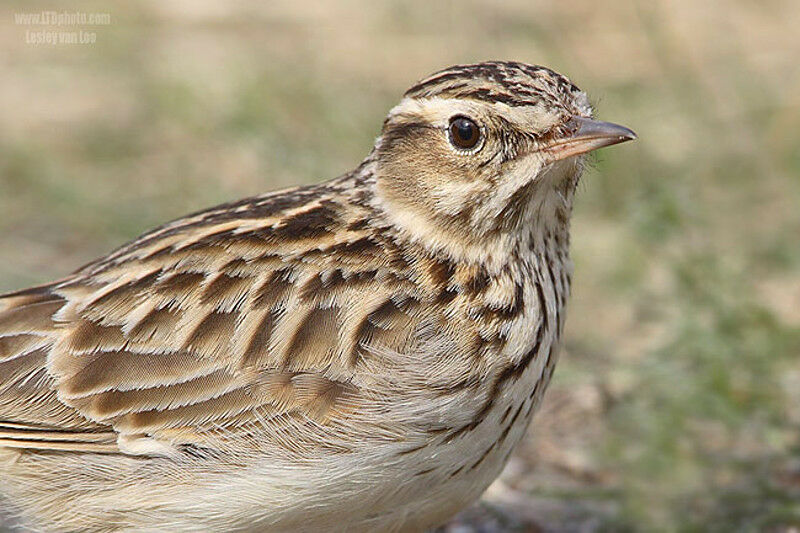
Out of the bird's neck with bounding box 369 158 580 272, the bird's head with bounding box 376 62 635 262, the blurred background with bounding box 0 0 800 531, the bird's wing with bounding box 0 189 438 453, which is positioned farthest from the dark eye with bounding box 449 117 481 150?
the blurred background with bounding box 0 0 800 531

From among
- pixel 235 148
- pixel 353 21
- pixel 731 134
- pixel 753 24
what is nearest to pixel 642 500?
pixel 731 134

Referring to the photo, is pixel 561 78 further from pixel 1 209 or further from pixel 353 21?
pixel 353 21

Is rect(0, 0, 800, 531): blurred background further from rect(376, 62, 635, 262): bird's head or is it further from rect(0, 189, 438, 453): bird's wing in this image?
rect(0, 189, 438, 453): bird's wing

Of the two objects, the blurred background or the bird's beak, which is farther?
the blurred background

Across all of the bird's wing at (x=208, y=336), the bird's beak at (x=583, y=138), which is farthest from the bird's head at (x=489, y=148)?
the bird's wing at (x=208, y=336)

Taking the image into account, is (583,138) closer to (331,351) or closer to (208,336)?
(331,351)

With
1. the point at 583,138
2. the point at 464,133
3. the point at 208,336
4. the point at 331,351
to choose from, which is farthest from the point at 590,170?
the point at 208,336
